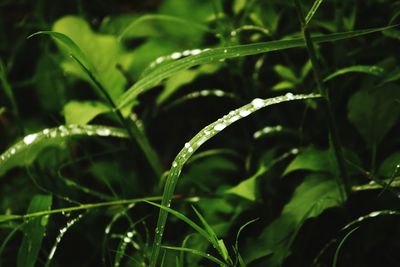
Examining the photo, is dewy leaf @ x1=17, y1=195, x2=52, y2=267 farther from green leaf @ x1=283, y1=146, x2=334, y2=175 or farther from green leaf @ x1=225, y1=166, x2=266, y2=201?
green leaf @ x1=283, y1=146, x2=334, y2=175

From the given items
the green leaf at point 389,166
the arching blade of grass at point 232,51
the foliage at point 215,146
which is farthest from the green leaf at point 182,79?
the green leaf at point 389,166

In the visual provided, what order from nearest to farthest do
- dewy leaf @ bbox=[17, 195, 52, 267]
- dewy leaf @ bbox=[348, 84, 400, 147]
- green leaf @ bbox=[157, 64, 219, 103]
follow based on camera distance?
1. dewy leaf @ bbox=[17, 195, 52, 267]
2. dewy leaf @ bbox=[348, 84, 400, 147]
3. green leaf @ bbox=[157, 64, 219, 103]

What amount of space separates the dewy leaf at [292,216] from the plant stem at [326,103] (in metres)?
0.04

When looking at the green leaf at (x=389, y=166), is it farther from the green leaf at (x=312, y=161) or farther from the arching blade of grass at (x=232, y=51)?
the arching blade of grass at (x=232, y=51)

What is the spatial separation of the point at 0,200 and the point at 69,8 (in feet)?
3.29

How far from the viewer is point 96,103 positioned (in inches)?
39.8

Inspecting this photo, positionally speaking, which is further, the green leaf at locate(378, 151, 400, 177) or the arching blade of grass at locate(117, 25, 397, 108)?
the green leaf at locate(378, 151, 400, 177)

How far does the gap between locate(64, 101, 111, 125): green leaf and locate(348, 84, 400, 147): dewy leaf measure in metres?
0.62

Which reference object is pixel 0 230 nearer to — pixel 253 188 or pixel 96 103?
pixel 96 103

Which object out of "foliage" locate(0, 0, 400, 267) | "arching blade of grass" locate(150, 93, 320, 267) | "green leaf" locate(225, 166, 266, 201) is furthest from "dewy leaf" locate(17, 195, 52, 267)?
"green leaf" locate(225, 166, 266, 201)

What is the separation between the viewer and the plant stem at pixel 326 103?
0.69 metres

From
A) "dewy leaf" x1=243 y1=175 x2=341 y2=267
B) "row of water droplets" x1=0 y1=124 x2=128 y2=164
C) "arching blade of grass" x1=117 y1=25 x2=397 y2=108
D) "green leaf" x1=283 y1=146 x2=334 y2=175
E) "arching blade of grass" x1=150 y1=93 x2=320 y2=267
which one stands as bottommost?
"dewy leaf" x1=243 y1=175 x2=341 y2=267

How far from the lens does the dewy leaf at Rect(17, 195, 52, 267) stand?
2.53ft

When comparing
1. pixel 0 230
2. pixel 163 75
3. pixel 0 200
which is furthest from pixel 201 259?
pixel 0 200
